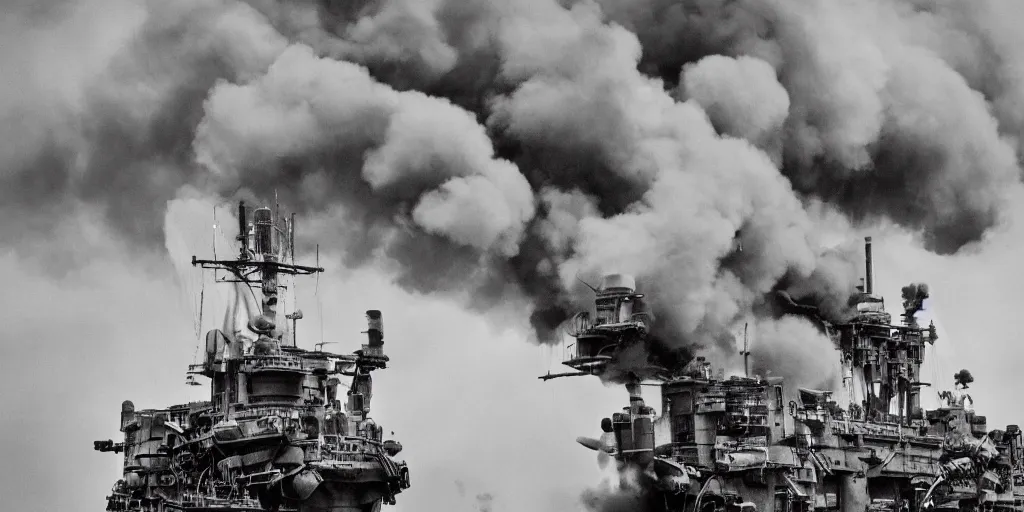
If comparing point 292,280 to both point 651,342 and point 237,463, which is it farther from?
point 651,342

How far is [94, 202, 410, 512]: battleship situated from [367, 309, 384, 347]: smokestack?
0.12ft

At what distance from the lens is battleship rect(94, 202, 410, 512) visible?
61188 millimetres

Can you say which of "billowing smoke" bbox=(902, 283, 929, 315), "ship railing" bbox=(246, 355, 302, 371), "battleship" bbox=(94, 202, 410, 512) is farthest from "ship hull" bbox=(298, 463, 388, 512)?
"billowing smoke" bbox=(902, 283, 929, 315)

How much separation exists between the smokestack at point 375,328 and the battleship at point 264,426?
0.12 ft

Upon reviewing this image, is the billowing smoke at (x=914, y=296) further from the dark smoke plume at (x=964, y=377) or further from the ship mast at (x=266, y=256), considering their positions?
the ship mast at (x=266, y=256)

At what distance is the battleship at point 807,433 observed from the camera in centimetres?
6550

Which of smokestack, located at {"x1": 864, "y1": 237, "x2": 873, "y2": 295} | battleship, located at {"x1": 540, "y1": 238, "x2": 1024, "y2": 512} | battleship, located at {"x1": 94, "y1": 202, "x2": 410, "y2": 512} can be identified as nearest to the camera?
battleship, located at {"x1": 94, "y1": 202, "x2": 410, "y2": 512}

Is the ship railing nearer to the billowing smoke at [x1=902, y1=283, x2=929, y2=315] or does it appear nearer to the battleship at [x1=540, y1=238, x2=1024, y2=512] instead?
the battleship at [x1=540, y1=238, x2=1024, y2=512]

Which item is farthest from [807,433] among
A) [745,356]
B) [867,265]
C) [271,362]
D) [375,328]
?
[271,362]

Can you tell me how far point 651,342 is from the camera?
218 ft

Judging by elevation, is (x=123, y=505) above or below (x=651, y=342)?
below

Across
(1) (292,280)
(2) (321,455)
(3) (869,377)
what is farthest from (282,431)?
Answer: (3) (869,377)

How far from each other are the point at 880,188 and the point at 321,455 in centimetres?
2924

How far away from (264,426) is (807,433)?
831 inches
